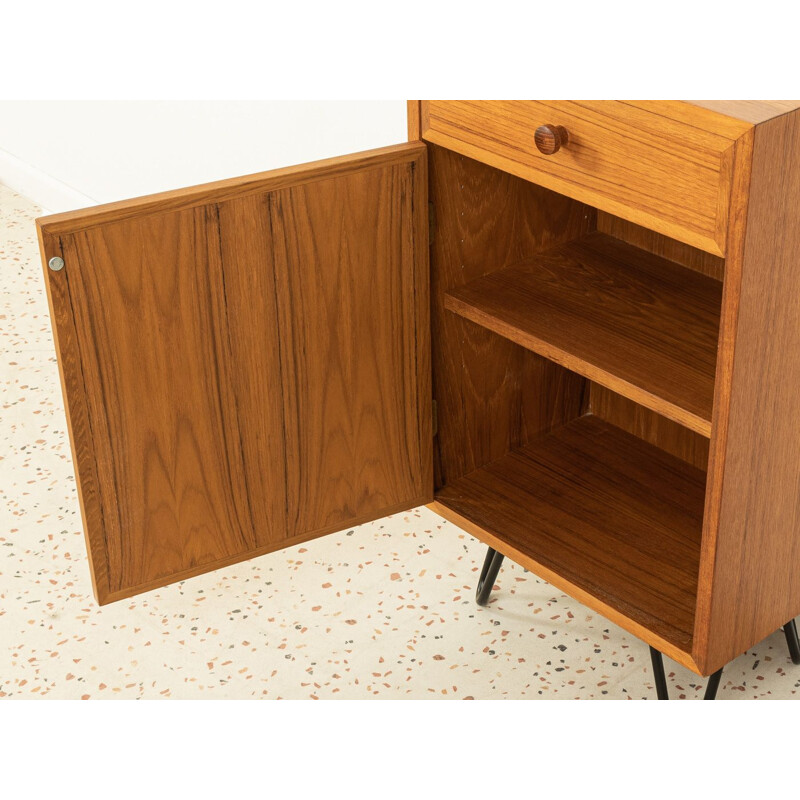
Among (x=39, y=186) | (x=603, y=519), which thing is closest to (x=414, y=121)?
(x=603, y=519)

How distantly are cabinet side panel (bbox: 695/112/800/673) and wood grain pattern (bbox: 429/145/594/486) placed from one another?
46 cm

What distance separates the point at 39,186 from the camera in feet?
12.2

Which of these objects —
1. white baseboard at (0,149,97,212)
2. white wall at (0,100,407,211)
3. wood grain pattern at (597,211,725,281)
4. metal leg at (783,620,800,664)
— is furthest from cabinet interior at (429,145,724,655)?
white baseboard at (0,149,97,212)

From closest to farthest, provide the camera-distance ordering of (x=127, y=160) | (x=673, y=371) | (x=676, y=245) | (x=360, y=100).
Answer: (x=673, y=371), (x=676, y=245), (x=360, y=100), (x=127, y=160)

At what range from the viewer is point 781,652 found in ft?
6.26

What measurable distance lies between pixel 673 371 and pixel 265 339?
0.48 meters

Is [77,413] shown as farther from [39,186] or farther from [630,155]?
[39,186]

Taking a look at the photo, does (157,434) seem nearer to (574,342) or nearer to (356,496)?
(356,496)

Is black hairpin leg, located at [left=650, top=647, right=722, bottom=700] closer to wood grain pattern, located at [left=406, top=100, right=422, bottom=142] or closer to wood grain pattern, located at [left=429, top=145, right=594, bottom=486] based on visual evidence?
wood grain pattern, located at [left=429, top=145, right=594, bottom=486]

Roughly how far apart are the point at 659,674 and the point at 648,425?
0.39 meters

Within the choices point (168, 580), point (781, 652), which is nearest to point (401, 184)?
point (168, 580)

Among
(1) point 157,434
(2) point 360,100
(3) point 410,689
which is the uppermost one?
(2) point 360,100

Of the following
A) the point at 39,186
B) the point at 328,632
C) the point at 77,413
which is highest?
the point at 77,413

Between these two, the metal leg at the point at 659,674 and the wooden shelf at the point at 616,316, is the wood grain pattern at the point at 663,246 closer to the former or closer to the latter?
the wooden shelf at the point at 616,316
